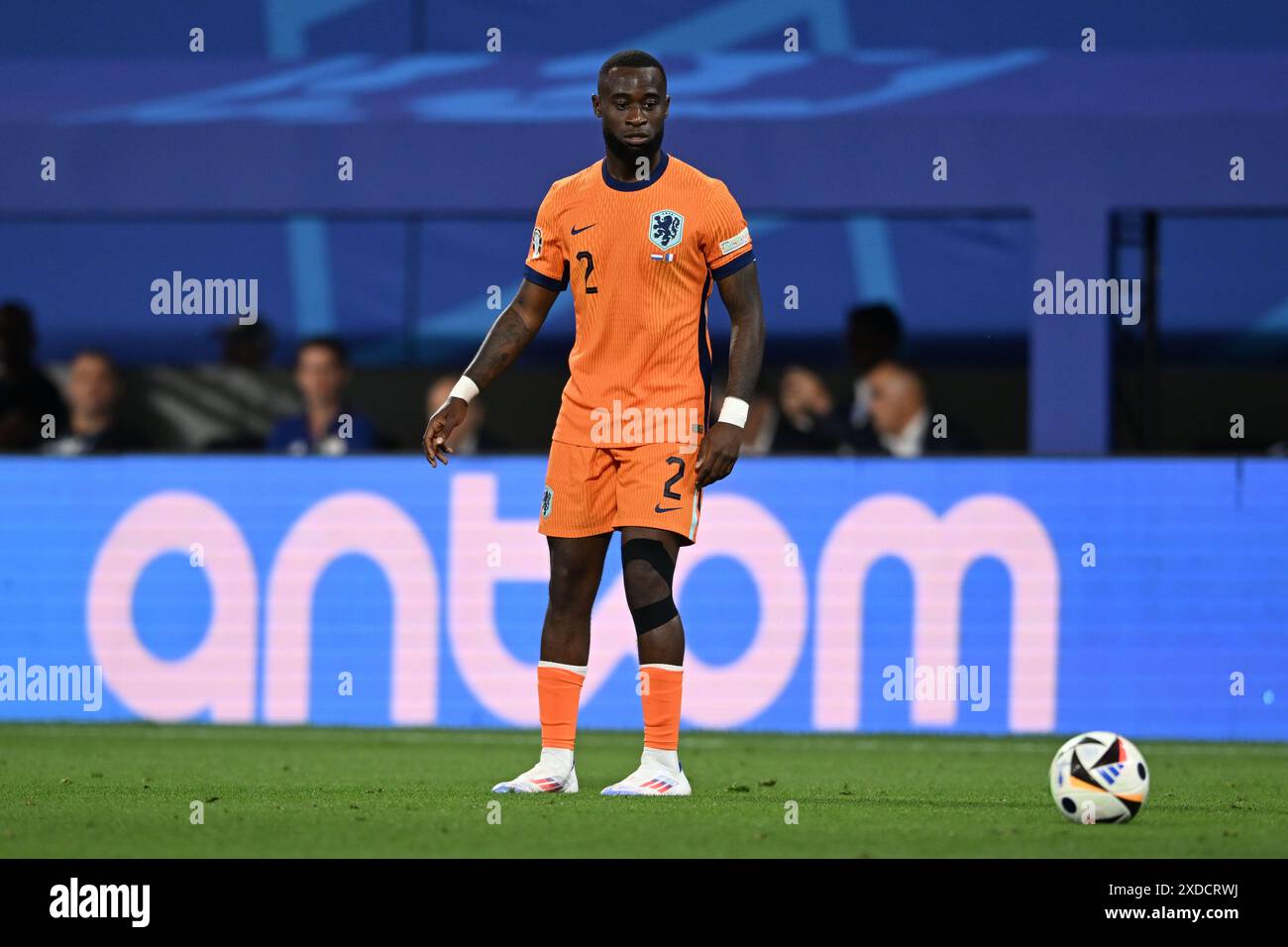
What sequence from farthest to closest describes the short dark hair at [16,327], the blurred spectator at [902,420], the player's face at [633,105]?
the short dark hair at [16,327] < the blurred spectator at [902,420] < the player's face at [633,105]

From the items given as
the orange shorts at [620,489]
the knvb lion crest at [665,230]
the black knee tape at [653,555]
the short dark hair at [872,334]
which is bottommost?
the black knee tape at [653,555]

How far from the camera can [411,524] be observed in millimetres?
10148

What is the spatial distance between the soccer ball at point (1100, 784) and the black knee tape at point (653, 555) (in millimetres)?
1192

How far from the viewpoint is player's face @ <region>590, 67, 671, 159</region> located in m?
5.97

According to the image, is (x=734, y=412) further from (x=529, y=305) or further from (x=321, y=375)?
(x=321, y=375)

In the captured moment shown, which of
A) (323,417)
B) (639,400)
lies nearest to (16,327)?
(323,417)

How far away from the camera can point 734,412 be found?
6062 mm

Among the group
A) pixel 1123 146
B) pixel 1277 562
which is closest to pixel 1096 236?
pixel 1123 146

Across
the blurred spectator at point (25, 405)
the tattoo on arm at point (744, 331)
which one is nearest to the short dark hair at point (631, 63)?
the tattoo on arm at point (744, 331)

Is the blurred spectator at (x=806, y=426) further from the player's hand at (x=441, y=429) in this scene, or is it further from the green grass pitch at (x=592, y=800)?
the player's hand at (x=441, y=429)

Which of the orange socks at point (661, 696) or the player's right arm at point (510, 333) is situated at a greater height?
the player's right arm at point (510, 333)

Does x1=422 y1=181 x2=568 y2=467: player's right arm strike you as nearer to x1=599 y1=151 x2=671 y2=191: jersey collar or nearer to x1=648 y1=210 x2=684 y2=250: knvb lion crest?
x1=599 y1=151 x2=671 y2=191: jersey collar

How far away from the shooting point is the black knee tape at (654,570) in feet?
19.8

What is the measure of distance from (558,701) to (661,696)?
1.06ft
